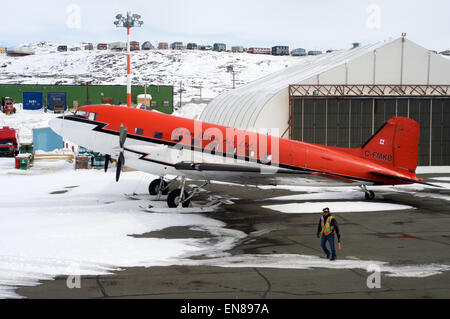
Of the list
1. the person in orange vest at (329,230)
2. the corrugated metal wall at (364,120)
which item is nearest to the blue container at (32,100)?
the corrugated metal wall at (364,120)

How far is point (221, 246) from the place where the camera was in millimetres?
17891

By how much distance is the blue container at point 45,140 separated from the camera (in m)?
52.1

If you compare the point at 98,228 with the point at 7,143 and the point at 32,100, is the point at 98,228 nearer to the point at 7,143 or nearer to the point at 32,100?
the point at 7,143

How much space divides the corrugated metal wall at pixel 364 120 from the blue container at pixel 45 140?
2690cm

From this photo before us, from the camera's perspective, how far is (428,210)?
84.0 feet

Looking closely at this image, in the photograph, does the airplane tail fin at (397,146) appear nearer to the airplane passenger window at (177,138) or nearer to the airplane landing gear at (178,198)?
→ the airplane landing gear at (178,198)

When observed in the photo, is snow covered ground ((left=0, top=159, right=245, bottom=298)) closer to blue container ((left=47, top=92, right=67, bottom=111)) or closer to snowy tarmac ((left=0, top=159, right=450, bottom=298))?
snowy tarmac ((left=0, top=159, right=450, bottom=298))

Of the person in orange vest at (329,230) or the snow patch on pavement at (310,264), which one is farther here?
the person in orange vest at (329,230)

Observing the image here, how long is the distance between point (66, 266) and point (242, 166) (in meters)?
11.8

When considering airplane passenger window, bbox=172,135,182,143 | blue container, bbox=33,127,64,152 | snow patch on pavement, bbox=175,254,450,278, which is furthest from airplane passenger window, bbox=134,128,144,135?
blue container, bbox=33,127,64,152

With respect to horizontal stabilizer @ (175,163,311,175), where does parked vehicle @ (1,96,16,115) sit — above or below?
above

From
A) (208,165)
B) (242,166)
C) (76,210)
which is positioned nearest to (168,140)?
(208,165)

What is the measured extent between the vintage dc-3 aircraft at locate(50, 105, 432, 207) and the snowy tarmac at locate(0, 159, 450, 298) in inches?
71.2

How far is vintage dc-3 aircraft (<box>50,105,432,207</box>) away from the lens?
25.2 metres
